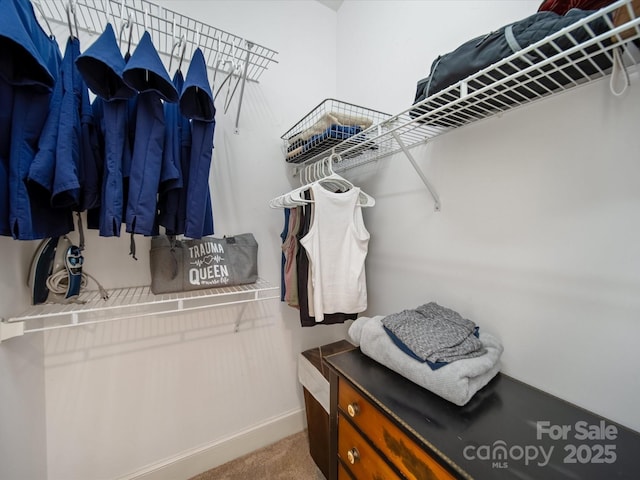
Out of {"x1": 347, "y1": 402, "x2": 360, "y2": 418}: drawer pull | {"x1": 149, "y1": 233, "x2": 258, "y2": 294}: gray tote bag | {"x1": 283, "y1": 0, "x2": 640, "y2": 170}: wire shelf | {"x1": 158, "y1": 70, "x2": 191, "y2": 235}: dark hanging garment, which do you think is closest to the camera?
{"x1": 283, "y1": 0, "x2": 640, "y2": 170}: wire shelf

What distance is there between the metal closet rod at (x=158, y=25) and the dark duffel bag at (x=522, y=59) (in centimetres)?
78

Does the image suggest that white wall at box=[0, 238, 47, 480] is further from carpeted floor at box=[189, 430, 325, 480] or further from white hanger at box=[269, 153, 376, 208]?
white hanger at box=[269, 153, 376, 208]

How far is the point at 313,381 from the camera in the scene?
138 cm

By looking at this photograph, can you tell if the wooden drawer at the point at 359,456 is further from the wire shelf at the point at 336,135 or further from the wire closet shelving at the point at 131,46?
the wire shelf at the point at 336,135

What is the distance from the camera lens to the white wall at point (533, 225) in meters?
0.66

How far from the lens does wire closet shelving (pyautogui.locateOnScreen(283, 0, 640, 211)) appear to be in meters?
0.49

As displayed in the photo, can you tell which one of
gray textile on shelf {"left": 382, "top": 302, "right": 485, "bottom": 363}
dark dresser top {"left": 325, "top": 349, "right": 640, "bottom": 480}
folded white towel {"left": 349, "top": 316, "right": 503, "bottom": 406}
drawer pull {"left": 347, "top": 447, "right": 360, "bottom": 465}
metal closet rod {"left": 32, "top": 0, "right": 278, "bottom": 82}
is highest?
metal closet rod {"left": 32, "top": 0, "right": 278, "bottom": 82}

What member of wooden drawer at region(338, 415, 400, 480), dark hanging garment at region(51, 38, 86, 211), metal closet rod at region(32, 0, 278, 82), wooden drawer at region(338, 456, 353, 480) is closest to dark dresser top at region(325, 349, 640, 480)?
wooden drawer at region(338, 415, 400, 480)

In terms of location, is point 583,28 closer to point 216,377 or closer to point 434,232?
point 434,232

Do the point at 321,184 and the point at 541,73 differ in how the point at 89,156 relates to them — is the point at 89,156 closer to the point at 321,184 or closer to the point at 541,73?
the point at 321,184

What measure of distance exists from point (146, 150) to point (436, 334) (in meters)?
1.20

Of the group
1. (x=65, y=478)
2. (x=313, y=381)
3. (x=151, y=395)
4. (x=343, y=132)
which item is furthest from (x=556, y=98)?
(x=65, y=478)

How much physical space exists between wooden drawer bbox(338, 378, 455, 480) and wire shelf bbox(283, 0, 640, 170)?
0.92 meters

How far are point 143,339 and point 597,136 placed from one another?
1.94 m
